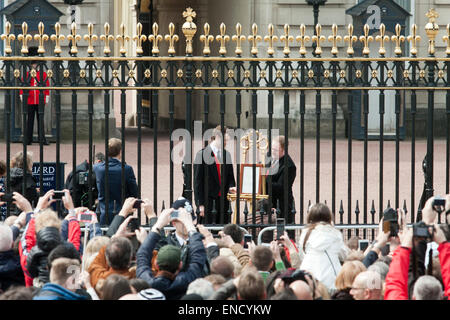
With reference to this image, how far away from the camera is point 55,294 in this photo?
6637mm

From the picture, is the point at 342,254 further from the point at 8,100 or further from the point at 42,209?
the point at 8,100

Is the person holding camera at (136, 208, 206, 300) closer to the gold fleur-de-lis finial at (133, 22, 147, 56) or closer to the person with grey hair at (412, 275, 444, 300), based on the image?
the person with grey hair at (412, 275, 444, 300)

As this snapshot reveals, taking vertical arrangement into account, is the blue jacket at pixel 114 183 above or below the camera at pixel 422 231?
above

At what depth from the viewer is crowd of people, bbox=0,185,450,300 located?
6.78 metres

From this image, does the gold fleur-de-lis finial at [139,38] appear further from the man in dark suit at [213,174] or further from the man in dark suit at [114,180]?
the man in dark suit at [213,174]

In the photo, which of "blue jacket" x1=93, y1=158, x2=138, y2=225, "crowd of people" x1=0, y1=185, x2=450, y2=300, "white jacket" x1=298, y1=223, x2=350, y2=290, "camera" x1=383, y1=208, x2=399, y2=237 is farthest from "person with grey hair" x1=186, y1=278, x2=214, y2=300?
"blue jacket" x1=93, y1=158, x2=138, y2=225

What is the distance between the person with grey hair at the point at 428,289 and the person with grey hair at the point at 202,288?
4.08ft

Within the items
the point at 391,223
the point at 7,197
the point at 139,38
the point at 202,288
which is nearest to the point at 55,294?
the point at 202,288

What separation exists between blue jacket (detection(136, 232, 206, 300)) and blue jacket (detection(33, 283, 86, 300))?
0.77m

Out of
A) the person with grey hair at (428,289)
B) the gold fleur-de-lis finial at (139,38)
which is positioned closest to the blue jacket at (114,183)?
the gold fleur-de-lis finial at (139,38)

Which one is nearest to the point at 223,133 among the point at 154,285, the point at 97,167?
the point at 97,167

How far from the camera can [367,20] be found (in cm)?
2341

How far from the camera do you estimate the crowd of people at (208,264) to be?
6781 mm

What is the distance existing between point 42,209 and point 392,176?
10.1m
